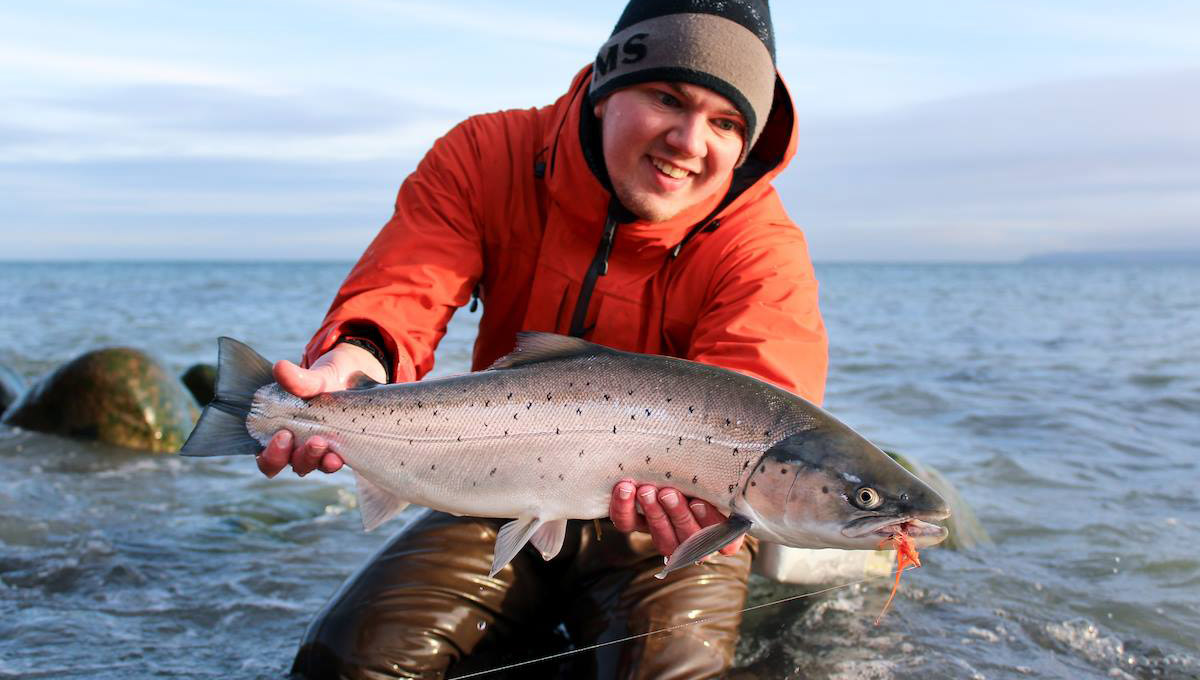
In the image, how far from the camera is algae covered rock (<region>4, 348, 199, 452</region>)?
878cm

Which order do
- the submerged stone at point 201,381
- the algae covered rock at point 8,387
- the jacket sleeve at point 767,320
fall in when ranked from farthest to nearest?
1. the submerged stone at point 201,381
2. the algae covered rock at point 8,387
3. the jacket sleeve at point 767,320

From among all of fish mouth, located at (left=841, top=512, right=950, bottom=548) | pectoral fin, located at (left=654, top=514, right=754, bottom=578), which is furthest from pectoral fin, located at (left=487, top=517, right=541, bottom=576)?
fish mouth, located at (left=841, top=512, right=950, bottom=548)

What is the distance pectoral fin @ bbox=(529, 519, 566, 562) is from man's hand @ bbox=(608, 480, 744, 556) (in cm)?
19

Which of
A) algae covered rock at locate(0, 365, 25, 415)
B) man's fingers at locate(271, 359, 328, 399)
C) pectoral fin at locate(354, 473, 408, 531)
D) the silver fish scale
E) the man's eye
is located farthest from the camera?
algae covered rock at locate(0, 365, 25, 415)

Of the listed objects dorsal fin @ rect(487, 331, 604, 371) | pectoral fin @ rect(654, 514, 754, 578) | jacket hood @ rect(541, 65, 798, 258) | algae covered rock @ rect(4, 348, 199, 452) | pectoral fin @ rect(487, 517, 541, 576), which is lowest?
algae covered rock @ rect(4, 348, 199, 452)

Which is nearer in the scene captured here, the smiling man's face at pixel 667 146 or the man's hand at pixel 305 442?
the man's hand at pixel 305 442

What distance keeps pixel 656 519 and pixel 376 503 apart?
1.03 metres

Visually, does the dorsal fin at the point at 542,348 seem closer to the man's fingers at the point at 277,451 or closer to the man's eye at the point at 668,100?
the man's fingers at the point at 277,451

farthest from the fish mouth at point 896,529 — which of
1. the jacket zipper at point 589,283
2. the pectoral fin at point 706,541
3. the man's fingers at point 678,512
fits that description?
the jacket zipper at point 589,283

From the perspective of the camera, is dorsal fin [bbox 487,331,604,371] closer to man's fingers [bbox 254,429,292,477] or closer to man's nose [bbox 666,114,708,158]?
man's fingers [bbox 254,429,292,477]

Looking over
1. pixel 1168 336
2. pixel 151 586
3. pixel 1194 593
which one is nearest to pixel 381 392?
pixel 151 586

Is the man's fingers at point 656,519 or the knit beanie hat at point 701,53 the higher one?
the knit beanie hat at point 701,53

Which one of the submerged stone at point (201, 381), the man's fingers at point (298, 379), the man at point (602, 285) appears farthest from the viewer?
the submerged stone at point (201, 381)

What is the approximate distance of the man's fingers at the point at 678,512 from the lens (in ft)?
10.9
